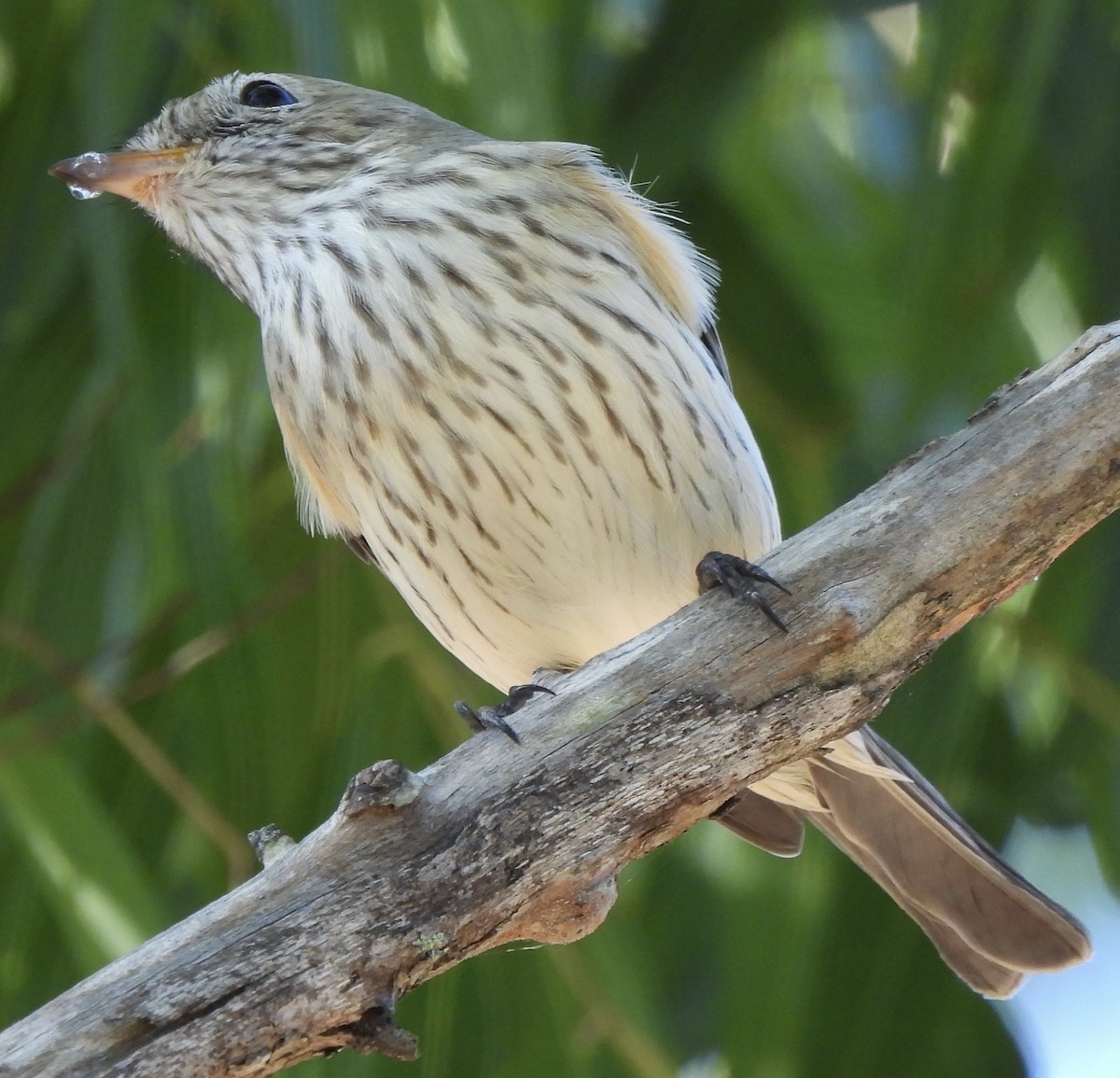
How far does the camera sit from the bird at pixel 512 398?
5.59 feet

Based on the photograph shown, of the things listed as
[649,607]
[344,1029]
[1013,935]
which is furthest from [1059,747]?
[344,1029]

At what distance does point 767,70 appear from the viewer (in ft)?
6.10

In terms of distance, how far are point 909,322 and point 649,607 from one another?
0.47 metres

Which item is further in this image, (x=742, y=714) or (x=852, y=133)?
(x=852, y=133)

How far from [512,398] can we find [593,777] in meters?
0.55

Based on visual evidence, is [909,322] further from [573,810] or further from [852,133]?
[573,810]

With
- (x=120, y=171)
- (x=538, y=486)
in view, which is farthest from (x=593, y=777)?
(x=120, y=171)

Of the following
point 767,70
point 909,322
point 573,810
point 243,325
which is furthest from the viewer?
point 243,325

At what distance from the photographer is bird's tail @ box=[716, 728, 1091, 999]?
1.71 metres

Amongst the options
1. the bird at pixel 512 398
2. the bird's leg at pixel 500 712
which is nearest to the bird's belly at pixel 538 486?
the bird at pixel 512 398

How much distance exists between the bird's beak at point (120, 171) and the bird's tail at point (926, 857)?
3.20ft

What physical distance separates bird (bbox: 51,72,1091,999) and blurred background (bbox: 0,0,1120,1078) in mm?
67

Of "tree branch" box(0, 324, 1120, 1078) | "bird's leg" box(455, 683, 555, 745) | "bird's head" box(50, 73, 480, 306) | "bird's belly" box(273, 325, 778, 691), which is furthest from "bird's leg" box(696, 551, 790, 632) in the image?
"bird's head" box(50, 73, 480, 306)

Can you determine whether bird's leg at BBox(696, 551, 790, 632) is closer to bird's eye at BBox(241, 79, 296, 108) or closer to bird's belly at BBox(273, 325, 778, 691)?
bird's belly at BBox(273, 325, 778, 691)
